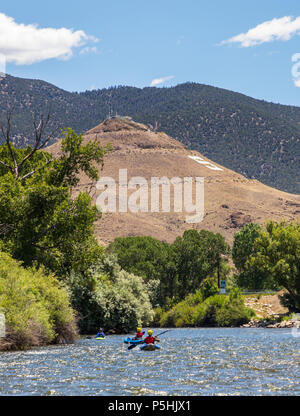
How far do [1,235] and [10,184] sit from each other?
15.1ft

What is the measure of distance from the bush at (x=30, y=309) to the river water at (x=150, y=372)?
1.31 metres

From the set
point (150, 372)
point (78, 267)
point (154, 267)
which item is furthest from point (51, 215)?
point (154, 267)

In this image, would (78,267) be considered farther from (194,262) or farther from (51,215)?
(194,262)

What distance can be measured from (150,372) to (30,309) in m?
13.3

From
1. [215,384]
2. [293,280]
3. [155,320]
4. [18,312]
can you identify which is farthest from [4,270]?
[155,320]

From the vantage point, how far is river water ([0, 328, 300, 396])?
21828 mm

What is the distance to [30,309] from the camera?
1516 inches

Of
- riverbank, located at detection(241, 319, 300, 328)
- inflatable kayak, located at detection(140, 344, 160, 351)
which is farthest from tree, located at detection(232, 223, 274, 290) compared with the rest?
inflatable kayak, located at detection(140, 344, 160, 351)

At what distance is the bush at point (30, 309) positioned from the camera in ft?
121

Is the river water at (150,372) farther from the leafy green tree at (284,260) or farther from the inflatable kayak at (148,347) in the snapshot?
the leafy green tree at (284,260)

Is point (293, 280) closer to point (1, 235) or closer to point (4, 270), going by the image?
point (1, 235)

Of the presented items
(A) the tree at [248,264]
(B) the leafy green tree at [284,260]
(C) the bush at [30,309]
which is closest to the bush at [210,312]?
(B) the leafy green tree at [284,260]

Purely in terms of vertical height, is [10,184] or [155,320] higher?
[10,184]

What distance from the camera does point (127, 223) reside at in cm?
19025
